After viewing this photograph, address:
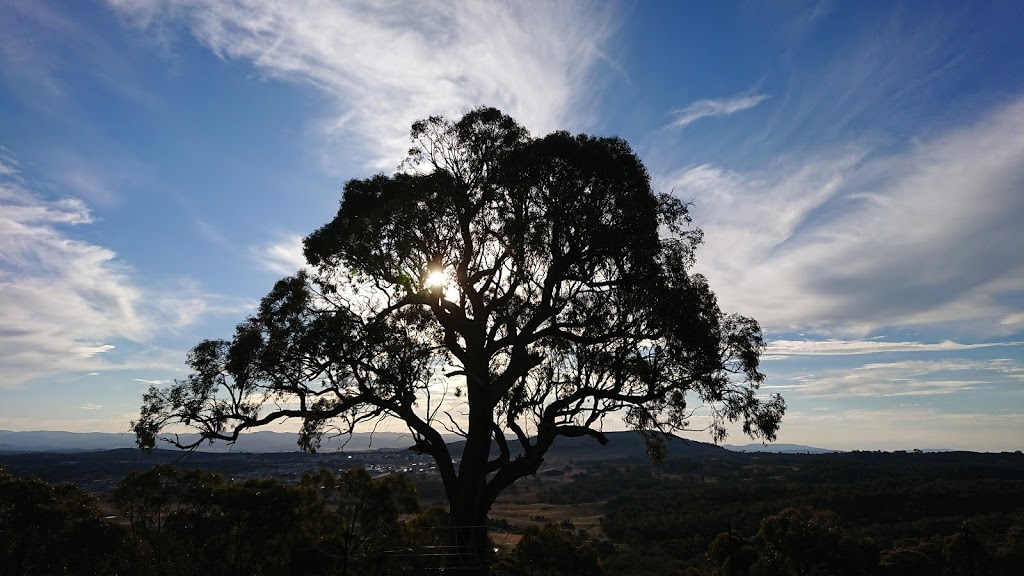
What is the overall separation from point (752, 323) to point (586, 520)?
54.7m

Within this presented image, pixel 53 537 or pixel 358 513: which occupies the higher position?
pixel 358 513

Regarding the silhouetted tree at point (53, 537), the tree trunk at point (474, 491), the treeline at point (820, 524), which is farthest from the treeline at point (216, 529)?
the treeline at point (820, 524)

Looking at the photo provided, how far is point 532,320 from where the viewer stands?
672 inches

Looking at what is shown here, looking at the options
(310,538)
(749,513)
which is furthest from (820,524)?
(749,513)

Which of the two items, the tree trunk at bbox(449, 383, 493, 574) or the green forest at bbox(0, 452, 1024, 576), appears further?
the tree trunk at bbox(449, 383, 493, 574)

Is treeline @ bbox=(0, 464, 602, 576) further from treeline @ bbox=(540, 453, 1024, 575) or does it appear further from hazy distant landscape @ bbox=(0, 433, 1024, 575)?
treeline @ bbox=(540, 453, 1024, 575)

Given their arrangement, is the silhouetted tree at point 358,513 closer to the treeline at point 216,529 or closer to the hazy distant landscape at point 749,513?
the treeline at point 216,529

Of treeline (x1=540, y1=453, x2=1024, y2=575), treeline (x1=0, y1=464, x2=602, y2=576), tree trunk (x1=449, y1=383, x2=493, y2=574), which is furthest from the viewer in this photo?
treeline (x1=540, y1=453, x2=1024, y2=575)

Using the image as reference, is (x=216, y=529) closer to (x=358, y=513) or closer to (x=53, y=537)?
(x=53, y=537)

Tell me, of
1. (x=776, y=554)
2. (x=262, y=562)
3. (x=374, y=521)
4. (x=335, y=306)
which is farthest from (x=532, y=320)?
(x=776, y=554)

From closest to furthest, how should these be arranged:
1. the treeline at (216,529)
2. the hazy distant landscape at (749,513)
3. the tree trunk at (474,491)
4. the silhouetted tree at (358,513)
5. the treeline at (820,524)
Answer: the treeline at (216,529)
the tree trunk at (474,491)
the silhouetted tree at (358,513)
the treeline at (820,524)
the hazy distant landscape at (749,513)

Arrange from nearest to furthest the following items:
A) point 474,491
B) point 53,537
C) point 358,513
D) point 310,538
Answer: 1. point 53,537
2. point 474,491
3. point 310,538
4. point 358,513

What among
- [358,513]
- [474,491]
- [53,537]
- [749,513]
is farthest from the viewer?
[749,513]

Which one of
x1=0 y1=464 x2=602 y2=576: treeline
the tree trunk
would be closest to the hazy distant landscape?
x1=0 y1=464 x2=602 y2=576: treeline
